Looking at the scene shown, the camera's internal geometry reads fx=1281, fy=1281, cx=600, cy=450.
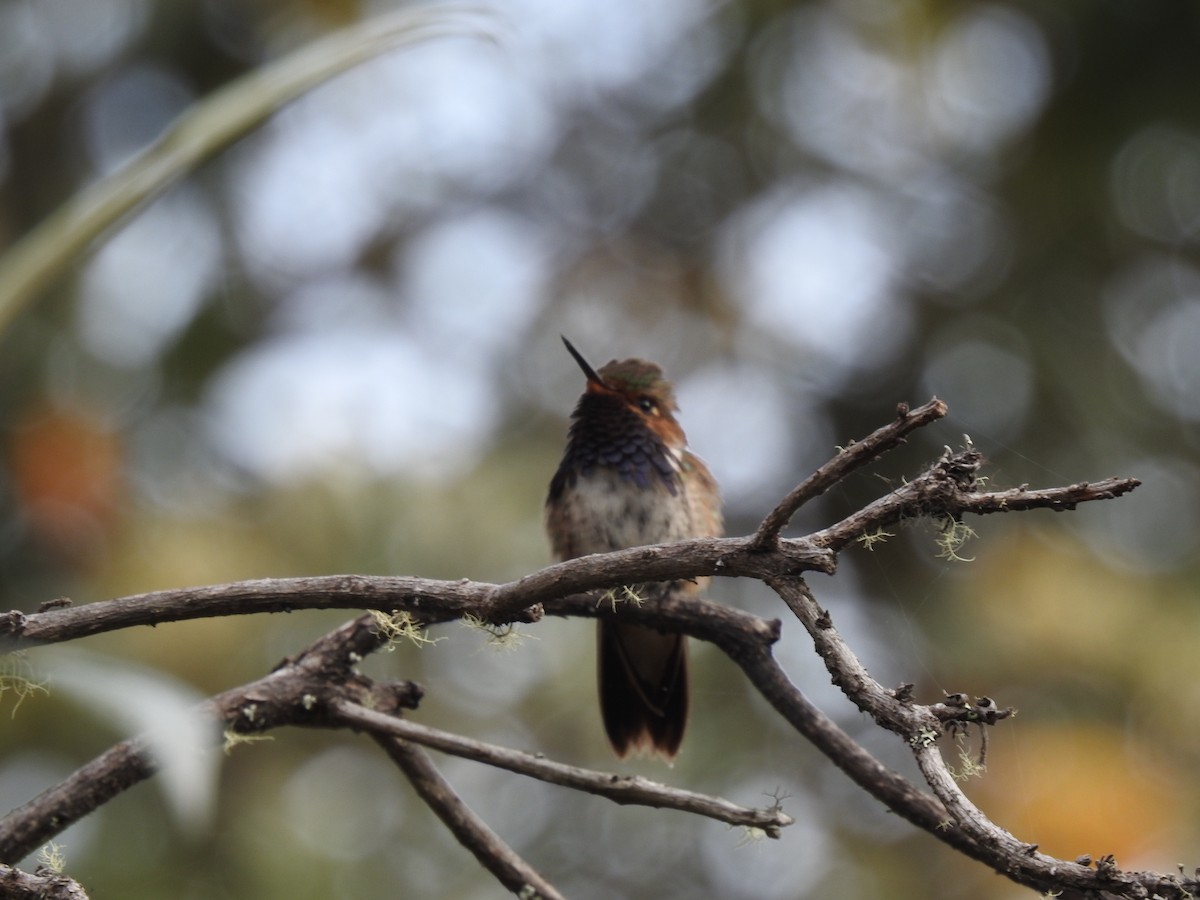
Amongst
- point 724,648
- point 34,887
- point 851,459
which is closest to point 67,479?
point 724,648

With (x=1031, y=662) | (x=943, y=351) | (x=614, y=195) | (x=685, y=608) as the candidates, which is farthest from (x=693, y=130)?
(x=685, y=608)

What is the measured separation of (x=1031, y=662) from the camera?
5504mm

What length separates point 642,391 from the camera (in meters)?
4.23

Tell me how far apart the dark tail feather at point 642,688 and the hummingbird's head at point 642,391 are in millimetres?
683

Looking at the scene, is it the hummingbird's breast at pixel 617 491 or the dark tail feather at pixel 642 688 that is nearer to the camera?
the dark tail feather at pixel 642 688

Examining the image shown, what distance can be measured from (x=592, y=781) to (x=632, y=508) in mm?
2048

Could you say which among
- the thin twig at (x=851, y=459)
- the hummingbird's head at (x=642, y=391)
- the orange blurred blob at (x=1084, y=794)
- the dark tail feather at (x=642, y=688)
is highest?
the hummingbird's head at (x=642, y=391)

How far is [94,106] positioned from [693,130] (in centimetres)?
366

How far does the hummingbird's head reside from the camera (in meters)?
4.14

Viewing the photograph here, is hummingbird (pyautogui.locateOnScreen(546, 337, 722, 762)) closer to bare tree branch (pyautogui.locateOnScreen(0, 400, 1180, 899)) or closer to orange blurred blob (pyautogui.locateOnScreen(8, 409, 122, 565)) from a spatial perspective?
bare tree branch (pyautogui.locateOnScreen(0, 400, 1180, 899))

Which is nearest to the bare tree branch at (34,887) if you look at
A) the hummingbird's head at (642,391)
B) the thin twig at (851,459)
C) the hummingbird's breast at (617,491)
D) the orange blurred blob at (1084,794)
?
the thin twig at (851,459)

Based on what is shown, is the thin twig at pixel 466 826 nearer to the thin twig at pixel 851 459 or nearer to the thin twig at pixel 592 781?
the thin twig at pixel 592 781

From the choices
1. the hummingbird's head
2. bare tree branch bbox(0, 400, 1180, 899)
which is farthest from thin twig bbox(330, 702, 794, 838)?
the hummingbird's head

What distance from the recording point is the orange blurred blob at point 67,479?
5.14 metres
